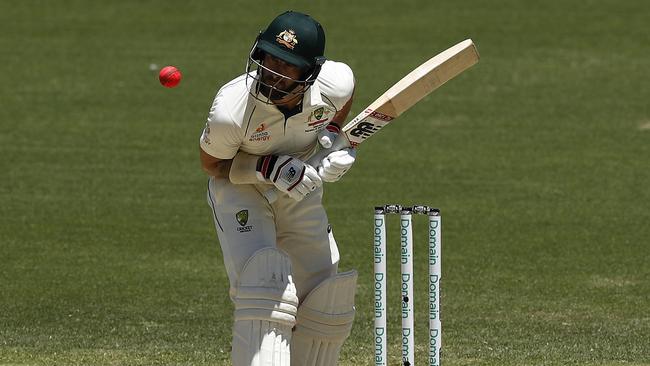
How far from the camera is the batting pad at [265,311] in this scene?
Answer: 564 centimetres

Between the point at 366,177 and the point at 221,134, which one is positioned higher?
the point at 366,177

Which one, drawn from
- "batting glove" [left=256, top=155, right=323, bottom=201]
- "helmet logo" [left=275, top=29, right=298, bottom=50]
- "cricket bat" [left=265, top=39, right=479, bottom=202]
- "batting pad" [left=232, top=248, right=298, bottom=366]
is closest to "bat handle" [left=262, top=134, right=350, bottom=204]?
"cricket bat" [left=265, top=39, right=479, bottom=202]

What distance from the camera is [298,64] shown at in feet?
18.4

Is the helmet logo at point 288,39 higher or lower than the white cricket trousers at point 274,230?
higher

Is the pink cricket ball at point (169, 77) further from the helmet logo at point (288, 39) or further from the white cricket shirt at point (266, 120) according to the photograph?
the helmet logo at point (288, 39)

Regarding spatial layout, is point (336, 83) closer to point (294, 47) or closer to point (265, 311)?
point (294, 47)

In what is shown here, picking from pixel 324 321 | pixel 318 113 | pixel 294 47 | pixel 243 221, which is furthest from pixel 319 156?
pixel 324 321

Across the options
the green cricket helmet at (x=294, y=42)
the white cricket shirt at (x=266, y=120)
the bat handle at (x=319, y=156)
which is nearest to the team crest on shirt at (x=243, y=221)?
the bat handle at (x=319, y=156)

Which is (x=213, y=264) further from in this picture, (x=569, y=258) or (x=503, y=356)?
(x=503, y=356)

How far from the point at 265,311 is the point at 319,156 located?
0.79 meters

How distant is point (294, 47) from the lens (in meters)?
5.62

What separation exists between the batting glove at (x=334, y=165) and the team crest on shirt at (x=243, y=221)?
15.1 inches

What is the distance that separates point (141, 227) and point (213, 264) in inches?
49.7

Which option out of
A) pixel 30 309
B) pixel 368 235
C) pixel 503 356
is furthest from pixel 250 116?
pixel 368 235
